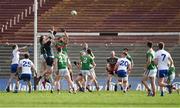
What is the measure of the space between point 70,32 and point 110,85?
936cm

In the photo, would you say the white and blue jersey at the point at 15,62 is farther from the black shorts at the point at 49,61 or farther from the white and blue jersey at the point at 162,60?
the white and blue jersey at the point at 162,60

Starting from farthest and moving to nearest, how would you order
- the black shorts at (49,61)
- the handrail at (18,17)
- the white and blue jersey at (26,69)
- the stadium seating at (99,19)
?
the handrail at (18,17), the stadium seating at (99,19), the white and blue jersey at (26,69), the black shorts at (49,61)

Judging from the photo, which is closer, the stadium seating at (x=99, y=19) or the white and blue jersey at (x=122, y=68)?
the white and blue jersey at (x=122, y=68)

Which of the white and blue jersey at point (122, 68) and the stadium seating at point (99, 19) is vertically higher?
the stadium seating at point (99, 19)

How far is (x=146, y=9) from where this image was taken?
48.7 meters

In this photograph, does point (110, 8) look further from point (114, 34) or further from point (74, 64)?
point (74, 64)

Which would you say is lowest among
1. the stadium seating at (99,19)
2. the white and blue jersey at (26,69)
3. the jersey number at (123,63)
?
the white and blue jersey at (26,69)

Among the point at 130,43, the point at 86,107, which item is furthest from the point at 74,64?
the point at 86,107

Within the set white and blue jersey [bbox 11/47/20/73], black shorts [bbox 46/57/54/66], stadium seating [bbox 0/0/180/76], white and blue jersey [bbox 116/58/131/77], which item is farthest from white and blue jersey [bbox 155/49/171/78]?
stadium seating [bbox 0/0/180/76]

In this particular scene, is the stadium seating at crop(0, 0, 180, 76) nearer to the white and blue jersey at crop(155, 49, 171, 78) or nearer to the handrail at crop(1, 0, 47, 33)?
the handrail at crop(1, 0, 47, 33)

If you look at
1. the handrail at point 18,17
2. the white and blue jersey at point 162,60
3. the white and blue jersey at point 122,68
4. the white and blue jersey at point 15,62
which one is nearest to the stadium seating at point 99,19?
the handrail at point 18,17

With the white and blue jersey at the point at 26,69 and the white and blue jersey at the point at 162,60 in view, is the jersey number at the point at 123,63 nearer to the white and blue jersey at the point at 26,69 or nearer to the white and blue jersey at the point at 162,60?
the white and blue jersey at the point at 26,69

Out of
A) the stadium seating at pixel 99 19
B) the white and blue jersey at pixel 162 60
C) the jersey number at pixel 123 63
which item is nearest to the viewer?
the white and blue jersey at pixel 162 60

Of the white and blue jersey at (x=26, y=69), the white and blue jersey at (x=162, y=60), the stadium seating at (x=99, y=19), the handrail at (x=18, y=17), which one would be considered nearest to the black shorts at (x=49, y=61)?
the white and blue jersey at (x=26, y=69)
